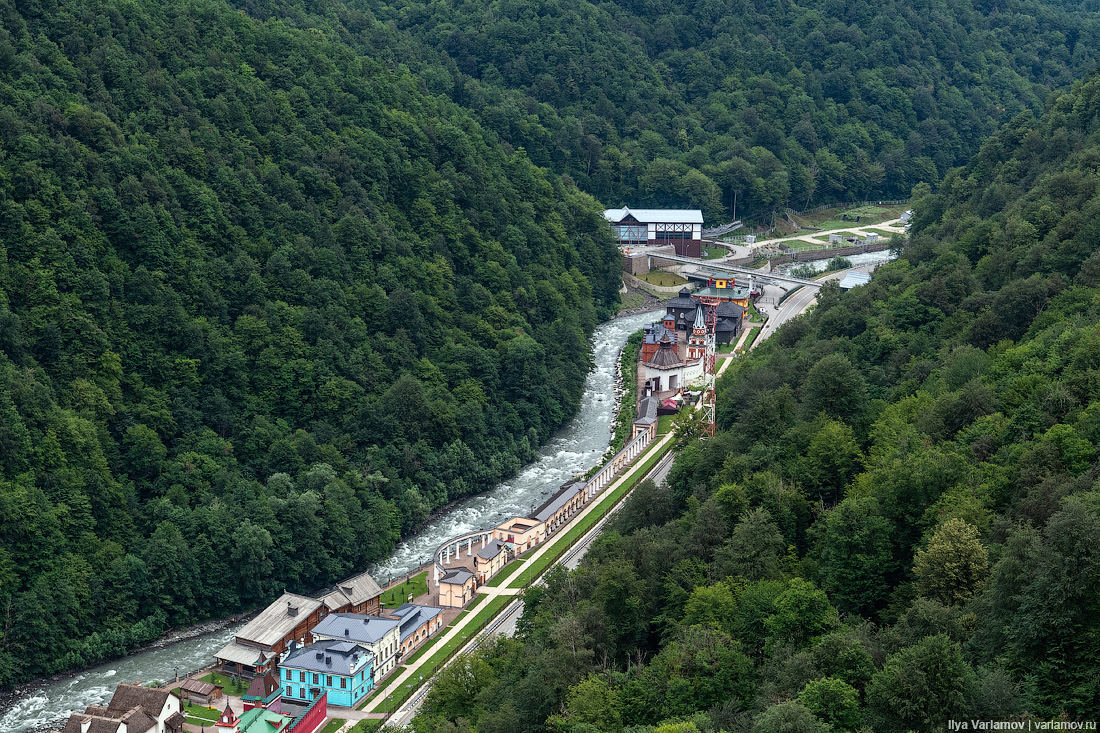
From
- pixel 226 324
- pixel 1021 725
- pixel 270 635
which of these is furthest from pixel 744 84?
pixel 1021 725

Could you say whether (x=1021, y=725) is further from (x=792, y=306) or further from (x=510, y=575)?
(x=792, y=306)

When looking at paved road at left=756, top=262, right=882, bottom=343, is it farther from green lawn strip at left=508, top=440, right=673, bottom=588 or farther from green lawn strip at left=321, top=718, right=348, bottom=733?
→ green lawn strip at left=321, top=718, right=348, bottom=733

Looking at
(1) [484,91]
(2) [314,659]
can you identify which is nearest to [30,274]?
(2) [314,659]

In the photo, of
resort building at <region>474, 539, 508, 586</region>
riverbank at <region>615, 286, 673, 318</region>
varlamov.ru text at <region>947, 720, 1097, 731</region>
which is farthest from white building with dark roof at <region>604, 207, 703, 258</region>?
varlamov.ru text at <region>947, 720, 1097, 731</region>

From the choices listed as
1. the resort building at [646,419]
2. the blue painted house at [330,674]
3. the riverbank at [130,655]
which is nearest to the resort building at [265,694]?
the blue painted house at [330,674]

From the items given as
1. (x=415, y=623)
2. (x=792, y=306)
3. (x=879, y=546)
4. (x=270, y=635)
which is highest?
(x=879, y=546)

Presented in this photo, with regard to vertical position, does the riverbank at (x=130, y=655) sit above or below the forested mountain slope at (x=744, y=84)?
below

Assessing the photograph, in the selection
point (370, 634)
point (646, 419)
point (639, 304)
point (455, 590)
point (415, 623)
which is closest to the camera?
point (370, 634)

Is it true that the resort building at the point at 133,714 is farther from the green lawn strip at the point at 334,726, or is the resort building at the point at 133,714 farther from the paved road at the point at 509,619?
the paved road at the point at 509,619
